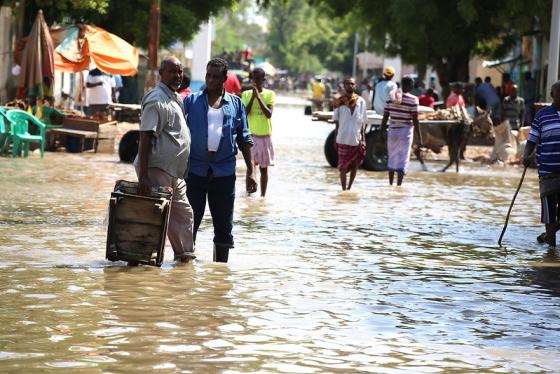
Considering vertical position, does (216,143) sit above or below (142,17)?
below

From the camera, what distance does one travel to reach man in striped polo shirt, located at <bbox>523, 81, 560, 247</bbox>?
40.9 feet

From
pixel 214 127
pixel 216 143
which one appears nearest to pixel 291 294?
pixel 216 143

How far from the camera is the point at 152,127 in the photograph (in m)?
9.64

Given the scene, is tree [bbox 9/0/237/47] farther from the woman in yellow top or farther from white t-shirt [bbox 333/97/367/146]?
the woman in yellow top

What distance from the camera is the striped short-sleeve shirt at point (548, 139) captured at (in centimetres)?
1246

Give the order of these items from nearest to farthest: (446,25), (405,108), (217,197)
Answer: (217,197) → (405,108) → (446,25)

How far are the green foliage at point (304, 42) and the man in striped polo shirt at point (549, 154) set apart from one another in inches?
3741

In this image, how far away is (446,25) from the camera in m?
37.4

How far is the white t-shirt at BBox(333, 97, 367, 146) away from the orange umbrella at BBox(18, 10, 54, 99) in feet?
27.5

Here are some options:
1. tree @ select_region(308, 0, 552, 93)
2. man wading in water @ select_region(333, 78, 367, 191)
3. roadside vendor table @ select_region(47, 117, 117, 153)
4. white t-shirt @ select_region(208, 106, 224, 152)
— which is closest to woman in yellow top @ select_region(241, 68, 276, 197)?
man wading in water @ select_region(333, 78, 367, 191)

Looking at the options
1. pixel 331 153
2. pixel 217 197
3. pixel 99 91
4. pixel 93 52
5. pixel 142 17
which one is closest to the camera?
pixel 217 197

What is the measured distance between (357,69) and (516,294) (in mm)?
96512

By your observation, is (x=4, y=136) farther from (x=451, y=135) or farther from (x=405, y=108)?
(x=451, y=135)

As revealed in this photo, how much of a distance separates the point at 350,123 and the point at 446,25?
19634 millimetres
